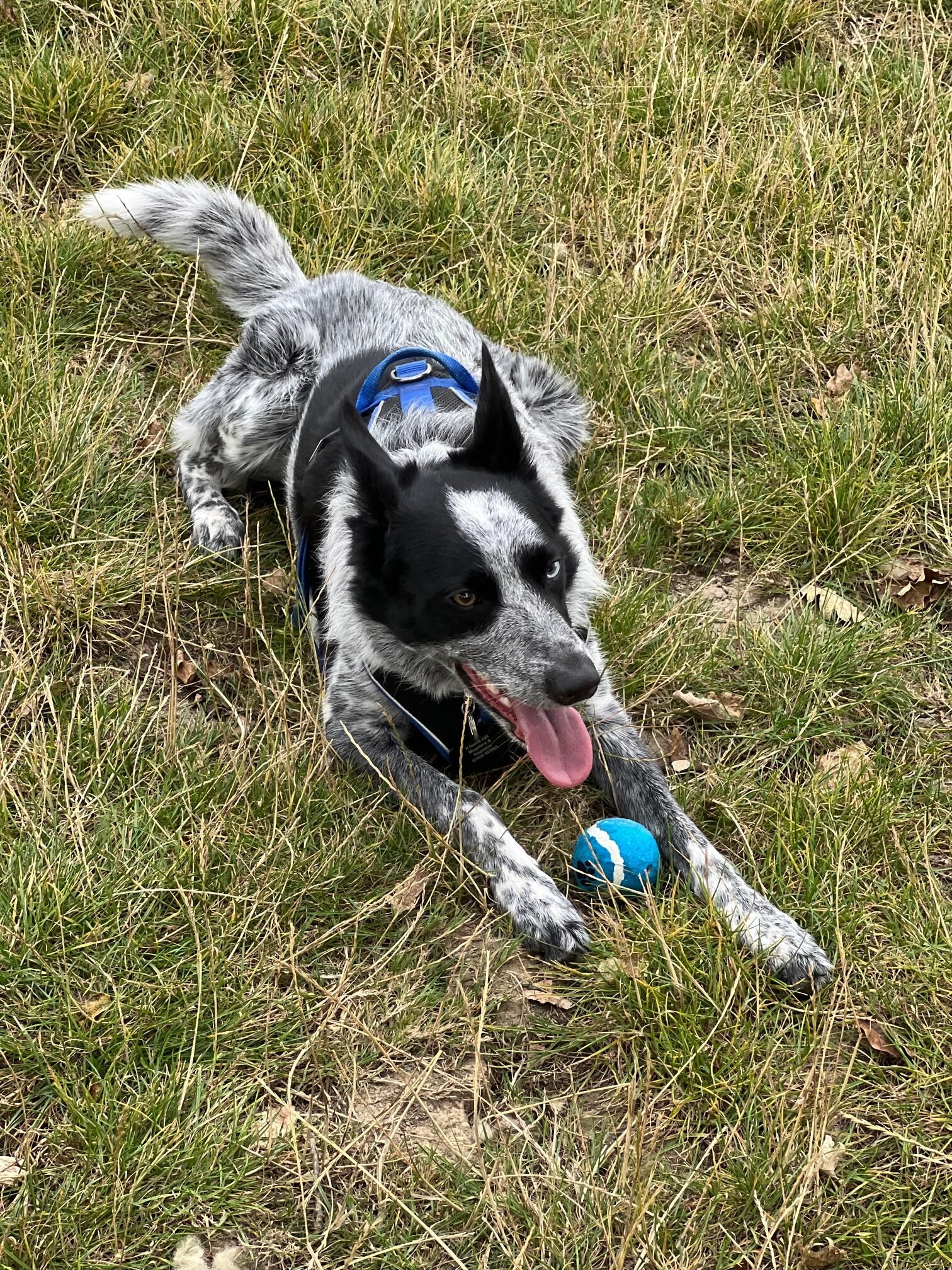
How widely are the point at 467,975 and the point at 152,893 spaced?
778 mm

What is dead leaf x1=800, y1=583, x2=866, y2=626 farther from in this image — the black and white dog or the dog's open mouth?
the dog's open mouth

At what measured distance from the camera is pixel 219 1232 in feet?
8.48

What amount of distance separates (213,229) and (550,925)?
2.94 meters

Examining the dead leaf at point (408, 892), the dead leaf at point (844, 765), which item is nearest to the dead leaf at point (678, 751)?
the dead leaf at point (844, 765)

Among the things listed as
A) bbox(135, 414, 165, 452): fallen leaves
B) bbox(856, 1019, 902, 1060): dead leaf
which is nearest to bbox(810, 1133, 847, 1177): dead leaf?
bbox(856, 1019, 902, 1060): dead leaf

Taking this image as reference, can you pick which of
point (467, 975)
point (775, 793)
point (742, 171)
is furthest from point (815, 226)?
point (467, 975)

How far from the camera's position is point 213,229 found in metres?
4.71

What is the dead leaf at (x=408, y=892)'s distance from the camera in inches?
125

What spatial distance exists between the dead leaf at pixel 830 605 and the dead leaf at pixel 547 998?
156 centimetres

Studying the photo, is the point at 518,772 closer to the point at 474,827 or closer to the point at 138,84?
the point at 474,827

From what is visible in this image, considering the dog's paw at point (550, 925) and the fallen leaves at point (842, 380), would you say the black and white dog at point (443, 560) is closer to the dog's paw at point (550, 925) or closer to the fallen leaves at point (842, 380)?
the dog's paw at point (550, 925)

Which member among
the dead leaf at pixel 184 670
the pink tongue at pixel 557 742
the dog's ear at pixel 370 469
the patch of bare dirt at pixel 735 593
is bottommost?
the dead leaf at pixel 184 670

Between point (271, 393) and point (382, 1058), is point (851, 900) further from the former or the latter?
point (271, 393)

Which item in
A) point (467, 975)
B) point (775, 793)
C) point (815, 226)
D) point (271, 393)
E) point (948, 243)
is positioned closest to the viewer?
point (467, 975)
